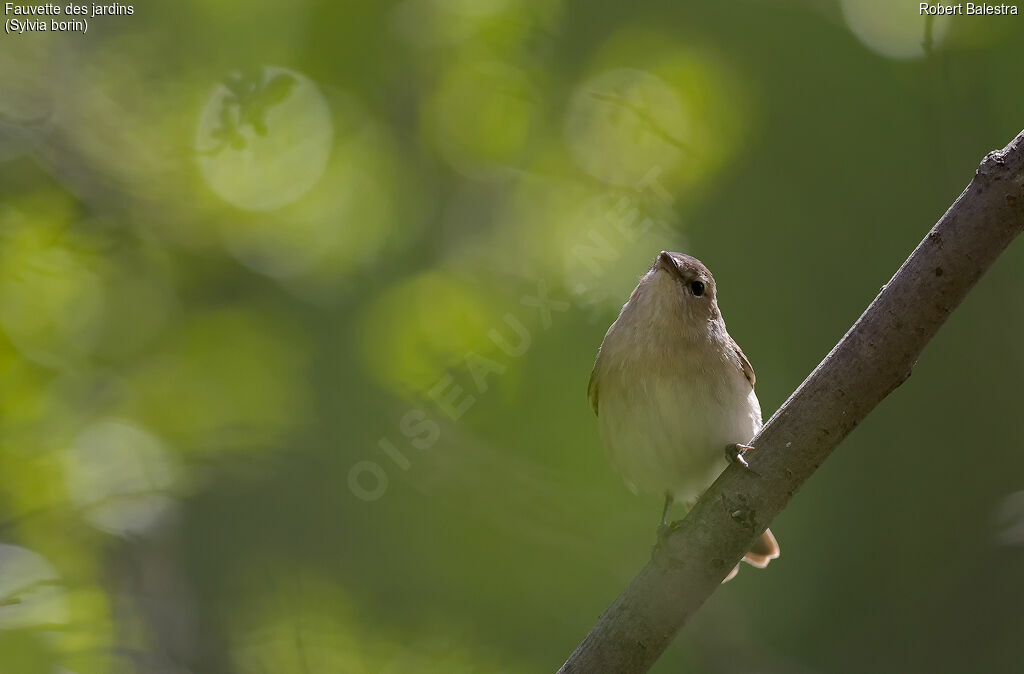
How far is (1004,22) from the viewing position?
18.2 ft

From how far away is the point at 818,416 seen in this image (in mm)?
2594

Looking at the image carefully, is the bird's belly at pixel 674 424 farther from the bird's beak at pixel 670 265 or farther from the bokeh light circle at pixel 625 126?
the bokeh light circle at pixel 625 126

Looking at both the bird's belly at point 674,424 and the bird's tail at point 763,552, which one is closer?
the bird's belly at point 674,424

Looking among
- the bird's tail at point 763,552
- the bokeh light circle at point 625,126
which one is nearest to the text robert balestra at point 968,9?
the bokeh light circle at point 625,126

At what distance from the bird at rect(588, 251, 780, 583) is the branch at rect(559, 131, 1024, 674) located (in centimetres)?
91

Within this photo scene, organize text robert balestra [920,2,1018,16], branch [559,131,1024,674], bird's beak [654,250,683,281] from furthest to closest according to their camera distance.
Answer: text robert balestra [920,2,1018,16]
bird's beak [654,250,683,281]
branch [559,131,1024,674]

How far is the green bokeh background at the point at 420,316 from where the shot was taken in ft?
15.9

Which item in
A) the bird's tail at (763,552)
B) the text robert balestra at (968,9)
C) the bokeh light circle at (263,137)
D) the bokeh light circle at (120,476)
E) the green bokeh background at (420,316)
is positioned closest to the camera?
the bird's tail at (763,552)

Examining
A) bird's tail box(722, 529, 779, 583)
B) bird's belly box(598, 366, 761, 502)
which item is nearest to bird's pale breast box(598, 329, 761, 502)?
bird's belly box(598, 366, 761, 502)

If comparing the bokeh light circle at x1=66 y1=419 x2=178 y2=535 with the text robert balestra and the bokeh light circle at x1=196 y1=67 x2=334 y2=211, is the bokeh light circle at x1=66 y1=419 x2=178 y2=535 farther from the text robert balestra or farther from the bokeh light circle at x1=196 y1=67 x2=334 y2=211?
the text robert balestra

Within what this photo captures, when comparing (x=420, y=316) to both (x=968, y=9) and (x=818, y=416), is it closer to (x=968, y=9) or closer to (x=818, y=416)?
(x=818, y=416)

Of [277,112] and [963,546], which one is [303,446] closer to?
[277,112]

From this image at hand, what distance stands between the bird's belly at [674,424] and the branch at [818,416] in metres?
0.90

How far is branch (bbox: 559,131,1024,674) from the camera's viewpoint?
245 centimetres
